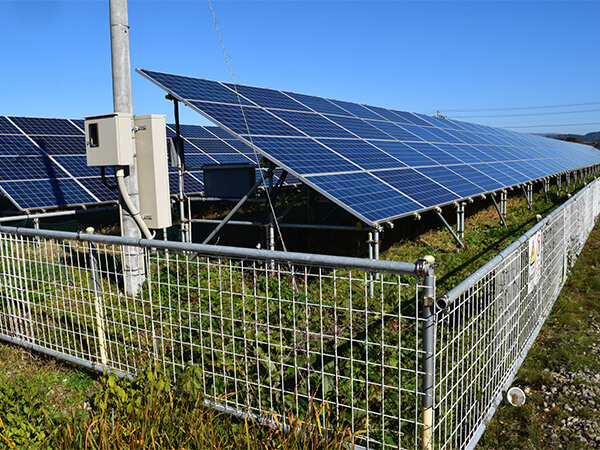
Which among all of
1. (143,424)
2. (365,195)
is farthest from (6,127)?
(143,424)

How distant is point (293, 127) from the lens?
10.2 metres

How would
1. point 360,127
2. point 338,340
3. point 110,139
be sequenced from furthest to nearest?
point 360,127
point 110,139
point 338,340

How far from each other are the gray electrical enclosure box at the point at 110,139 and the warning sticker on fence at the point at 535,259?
4.75m

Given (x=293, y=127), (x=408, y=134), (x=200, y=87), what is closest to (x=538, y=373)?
(x=293, y=127)

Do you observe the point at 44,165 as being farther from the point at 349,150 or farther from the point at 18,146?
the point at 349,150

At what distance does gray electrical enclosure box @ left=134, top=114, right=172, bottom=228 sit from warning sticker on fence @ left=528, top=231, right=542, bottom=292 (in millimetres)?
4254

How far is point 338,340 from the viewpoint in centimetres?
555

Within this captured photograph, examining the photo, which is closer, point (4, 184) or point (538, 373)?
point (538, 373)

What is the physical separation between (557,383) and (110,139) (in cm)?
563

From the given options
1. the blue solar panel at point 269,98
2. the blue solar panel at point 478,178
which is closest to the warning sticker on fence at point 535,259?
the blue solar panel at point 478,178

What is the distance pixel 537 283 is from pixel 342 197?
106 inches

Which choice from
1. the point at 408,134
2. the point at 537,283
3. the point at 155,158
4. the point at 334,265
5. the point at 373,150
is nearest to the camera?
the point at 334,265

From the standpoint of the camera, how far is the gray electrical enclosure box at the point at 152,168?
6621 millimetres

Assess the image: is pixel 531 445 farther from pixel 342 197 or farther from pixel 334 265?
pixel 342 197
